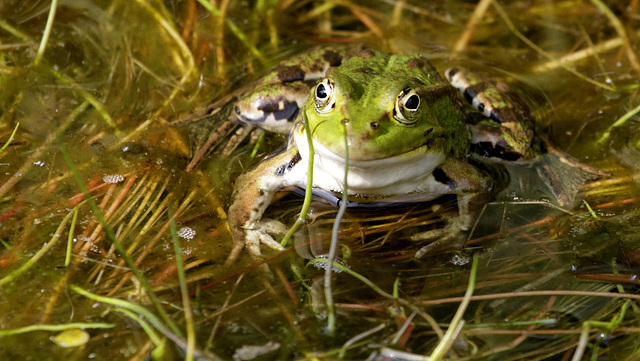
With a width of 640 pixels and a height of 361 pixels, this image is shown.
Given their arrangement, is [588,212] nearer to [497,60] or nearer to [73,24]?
[497,60]

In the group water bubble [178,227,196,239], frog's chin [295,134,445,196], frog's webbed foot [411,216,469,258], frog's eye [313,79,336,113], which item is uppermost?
frog's eye [313,79,336,113]

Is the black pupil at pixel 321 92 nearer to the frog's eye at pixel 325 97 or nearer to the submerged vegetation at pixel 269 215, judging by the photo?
the frog's eye at pixel 325 97

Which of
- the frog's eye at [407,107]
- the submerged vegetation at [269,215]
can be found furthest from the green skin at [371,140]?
the submerged vegetation at [269,215]

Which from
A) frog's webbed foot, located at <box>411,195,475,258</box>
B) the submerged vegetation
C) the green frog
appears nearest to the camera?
the submerged vegetation

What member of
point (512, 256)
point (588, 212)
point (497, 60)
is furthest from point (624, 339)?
point (497, 60)

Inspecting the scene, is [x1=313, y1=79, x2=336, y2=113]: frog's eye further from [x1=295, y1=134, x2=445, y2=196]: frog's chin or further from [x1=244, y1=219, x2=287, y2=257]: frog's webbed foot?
[x1=244, y1=219, x2=287, y2=257]: frog's webbed foot

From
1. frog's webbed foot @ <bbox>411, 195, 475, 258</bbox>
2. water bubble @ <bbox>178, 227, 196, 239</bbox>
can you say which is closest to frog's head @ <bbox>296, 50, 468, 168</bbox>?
frog's webbed foot @ <bbox>411, 195, 475, 258</bbox>

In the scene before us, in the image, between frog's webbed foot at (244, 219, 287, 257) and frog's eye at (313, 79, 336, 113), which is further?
frog's webbed foot at (244, 219, 287, 257)
